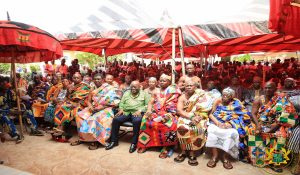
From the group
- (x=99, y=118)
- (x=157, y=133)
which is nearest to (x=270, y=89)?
(x=157, y=133)

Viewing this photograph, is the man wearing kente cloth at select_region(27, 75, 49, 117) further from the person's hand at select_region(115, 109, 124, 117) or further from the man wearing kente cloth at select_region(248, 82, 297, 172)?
the man wearing kente cloth at select_region(248, 82, 297, 172)

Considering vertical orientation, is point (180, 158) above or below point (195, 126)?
below

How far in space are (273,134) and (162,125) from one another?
178 cm

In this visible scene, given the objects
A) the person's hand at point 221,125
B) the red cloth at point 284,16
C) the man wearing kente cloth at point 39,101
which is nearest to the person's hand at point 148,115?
the person's hand at point 221,125

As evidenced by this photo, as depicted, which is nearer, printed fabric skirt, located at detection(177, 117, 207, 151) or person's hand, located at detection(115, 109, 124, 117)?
printed fabric skirt, located at detection(177, 117, 207, 151)

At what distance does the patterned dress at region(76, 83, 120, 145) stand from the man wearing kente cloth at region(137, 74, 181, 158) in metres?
0.77

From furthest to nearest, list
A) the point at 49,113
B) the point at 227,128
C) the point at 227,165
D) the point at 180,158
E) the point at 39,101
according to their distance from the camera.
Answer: the point at 39,101, the point at 49,113, the point at 180,158, the point at 227,128, the point at 227,165

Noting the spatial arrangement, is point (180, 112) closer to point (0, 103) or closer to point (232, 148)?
point (232, 148)

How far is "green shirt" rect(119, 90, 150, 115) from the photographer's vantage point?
15.0 ft

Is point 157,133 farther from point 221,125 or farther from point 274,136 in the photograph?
point 274,136

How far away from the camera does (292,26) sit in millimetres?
2539

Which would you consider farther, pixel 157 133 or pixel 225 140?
pixel 157 133

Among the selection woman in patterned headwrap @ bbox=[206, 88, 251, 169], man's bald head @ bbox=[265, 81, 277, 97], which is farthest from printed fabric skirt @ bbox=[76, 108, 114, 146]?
man's bald head @ bbox=[265, 81, 277, 97]

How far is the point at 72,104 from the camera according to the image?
5.15 meters
